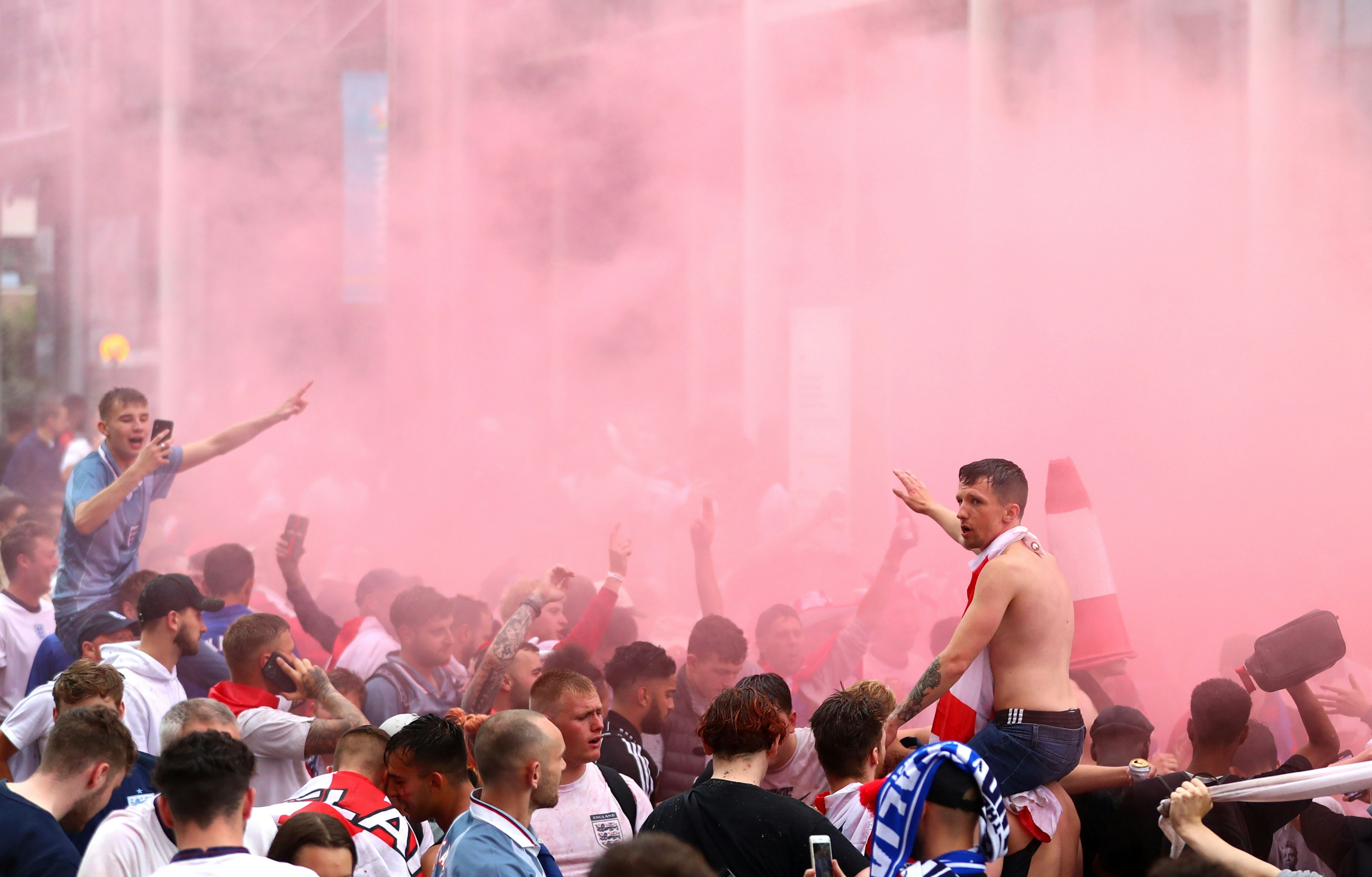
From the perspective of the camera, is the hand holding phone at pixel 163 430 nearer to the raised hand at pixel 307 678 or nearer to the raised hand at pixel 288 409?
the raised hand at pixel 288 409

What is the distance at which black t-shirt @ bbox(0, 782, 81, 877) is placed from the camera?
2039mm

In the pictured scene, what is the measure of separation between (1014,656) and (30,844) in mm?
1751

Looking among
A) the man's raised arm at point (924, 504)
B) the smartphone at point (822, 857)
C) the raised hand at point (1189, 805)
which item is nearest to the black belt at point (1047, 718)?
the raised hand at point (1189, 805)

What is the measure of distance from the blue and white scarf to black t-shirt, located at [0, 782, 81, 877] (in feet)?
4.16

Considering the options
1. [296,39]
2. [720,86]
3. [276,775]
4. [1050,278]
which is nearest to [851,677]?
[1050,278]

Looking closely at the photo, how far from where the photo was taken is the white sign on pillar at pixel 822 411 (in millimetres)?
4492

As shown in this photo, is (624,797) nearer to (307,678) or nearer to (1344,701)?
(307,678)

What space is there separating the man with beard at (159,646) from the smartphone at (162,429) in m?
0.77

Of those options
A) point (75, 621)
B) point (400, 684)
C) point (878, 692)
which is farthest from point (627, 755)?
point (75, 621)

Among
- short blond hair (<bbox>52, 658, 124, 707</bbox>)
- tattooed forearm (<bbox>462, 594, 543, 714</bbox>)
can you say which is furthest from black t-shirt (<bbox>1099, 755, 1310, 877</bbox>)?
short blond hair (<bbox>52, 658, 124, 707</bbox>)

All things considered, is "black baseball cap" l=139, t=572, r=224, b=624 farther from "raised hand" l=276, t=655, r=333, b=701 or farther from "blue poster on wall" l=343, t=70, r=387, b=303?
"blue poster on wall" l=343, t=70, r=387, b=303

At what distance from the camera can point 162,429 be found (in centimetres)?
402

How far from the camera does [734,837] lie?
81.6 inches

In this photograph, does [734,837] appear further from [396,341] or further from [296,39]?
[296,39]
